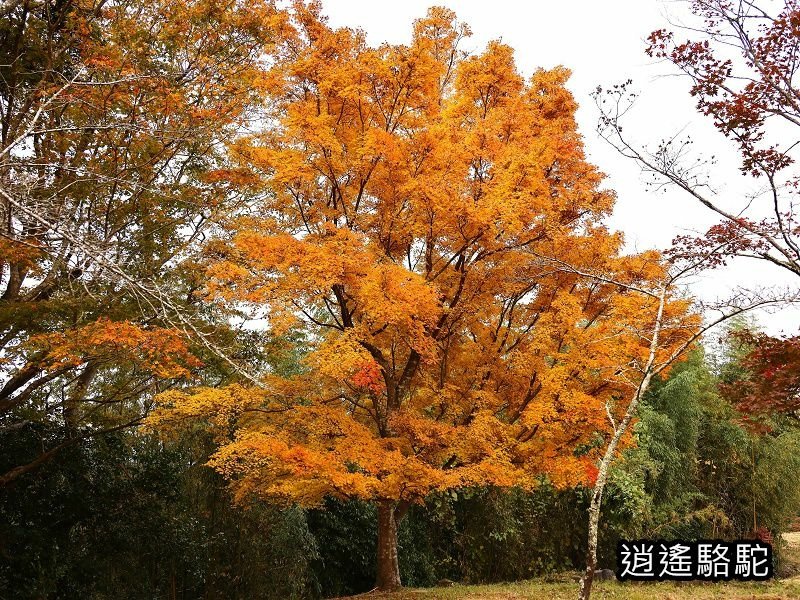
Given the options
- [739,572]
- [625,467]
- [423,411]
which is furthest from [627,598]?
[625,467]

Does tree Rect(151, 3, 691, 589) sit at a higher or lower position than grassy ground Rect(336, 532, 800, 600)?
higher

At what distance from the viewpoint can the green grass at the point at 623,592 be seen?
8.55 meters

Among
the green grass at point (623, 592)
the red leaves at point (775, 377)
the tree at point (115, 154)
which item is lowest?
the green grass at point (623, 592)

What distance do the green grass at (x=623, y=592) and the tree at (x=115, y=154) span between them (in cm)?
480

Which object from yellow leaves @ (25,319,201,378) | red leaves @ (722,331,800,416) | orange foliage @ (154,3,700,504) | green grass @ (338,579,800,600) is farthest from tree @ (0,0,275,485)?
red leaves @ (722,331,800,416)

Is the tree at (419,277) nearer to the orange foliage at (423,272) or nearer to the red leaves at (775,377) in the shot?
the orange foliage at (423,272)

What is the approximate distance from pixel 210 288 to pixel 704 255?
211 inches

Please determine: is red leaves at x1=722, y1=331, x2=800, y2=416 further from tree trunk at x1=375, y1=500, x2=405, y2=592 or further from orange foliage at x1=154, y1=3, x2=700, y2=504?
tree trunk at x1=375, y1=500, x2=405, y2=592

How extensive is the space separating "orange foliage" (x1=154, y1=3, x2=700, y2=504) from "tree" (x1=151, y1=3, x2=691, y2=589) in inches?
1.1

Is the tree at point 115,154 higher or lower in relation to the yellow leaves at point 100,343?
higher

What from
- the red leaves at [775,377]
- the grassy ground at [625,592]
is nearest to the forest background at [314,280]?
the red leaves at [775,377]

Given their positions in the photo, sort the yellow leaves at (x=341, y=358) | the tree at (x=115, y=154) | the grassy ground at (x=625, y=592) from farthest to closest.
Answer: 1. the grassy ground at (x=625, y=592)
2. the yellow leaves at (x=341, y=358)
3. the tree at (x=115, y=154)

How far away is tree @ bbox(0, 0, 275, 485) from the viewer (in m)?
6.13

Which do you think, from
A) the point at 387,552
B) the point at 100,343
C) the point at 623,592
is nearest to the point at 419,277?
the point at 100,343
